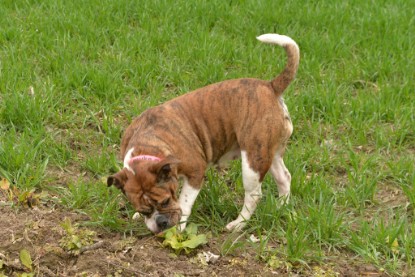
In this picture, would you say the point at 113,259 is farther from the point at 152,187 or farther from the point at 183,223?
the point at 183,223

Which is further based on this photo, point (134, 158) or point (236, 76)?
point (236, 76)

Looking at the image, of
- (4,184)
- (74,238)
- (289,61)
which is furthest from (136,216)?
(289,61)

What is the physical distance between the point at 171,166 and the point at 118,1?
4506 mm

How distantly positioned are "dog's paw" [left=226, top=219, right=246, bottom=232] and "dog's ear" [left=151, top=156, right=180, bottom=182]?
67 centimetres

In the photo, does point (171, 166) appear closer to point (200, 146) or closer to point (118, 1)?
point (200, 146)

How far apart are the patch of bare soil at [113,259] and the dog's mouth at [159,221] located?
97 millimetres

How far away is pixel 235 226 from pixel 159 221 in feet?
2.03

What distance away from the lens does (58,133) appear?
18.8 ft

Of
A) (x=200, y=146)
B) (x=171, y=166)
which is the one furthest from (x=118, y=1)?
(x=171, y=166)

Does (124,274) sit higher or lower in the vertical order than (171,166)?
lower

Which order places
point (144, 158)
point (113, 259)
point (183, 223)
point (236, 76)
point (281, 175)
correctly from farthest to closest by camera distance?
1. point (236, 76)
2. point (281, 175)
3. point (183, 223)
4. point (144, 158)
5. point (113, 259)

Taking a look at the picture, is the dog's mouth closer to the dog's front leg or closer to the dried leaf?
the dog's front leg

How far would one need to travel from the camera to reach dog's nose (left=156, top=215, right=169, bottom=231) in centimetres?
431

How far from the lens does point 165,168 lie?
13.5ft
